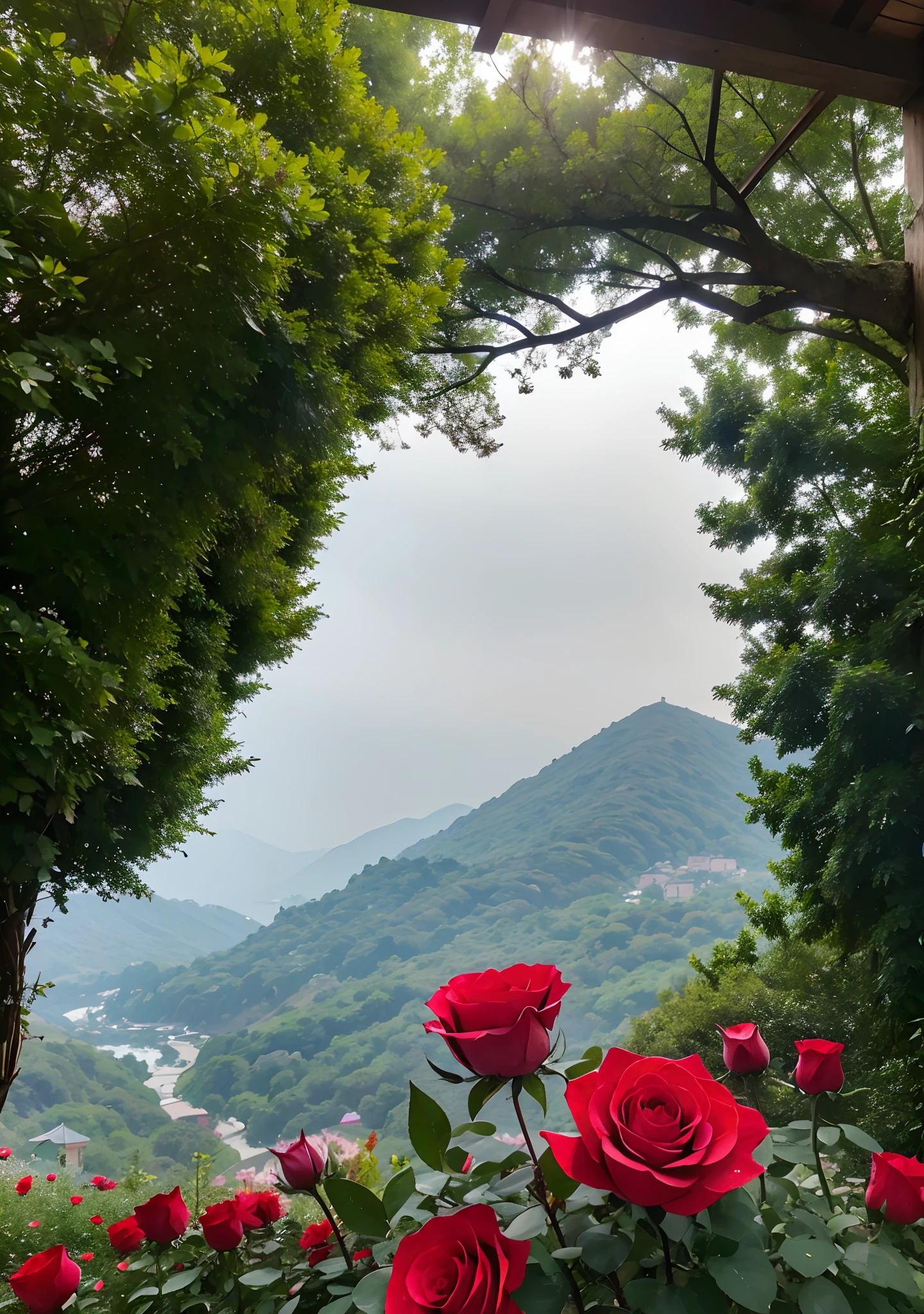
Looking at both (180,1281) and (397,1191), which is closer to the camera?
(397,1191)

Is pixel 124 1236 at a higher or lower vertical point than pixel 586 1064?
lower

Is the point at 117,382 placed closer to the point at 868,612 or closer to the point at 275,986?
the point at 868,612

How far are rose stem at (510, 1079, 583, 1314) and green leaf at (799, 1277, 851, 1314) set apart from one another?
141 mm

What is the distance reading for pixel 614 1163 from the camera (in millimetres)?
379

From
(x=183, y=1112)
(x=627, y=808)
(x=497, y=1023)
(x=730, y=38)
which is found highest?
(x=730, y=38)

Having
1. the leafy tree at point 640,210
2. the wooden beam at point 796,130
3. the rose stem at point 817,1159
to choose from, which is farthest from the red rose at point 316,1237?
the leafy tree at point 640,210

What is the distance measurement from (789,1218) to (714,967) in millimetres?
6500

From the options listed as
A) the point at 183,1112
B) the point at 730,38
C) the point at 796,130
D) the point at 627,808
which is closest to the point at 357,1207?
the point at 730,38

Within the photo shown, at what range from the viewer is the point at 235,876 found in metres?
53.4

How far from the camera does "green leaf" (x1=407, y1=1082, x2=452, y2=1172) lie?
0.47m

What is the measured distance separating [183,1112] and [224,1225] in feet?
86.0

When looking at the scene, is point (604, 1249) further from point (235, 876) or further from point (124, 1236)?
point (235, 876)

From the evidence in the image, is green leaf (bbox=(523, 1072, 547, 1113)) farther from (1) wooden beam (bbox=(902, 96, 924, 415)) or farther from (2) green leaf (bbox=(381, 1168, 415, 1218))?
(1) wooden beam (bbox=(902, 96, 924, 415))

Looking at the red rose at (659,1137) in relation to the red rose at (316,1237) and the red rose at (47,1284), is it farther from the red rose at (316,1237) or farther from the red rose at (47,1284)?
the red rose at (47,1284)
